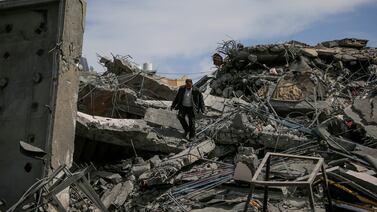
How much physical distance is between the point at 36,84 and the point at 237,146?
4.08 meters

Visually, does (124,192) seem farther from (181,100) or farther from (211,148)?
(181,100)

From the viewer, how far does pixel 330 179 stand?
6406 mm

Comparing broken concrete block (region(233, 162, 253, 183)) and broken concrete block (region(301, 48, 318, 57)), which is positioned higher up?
broken concrete block (region(301, 48, 318, 57))

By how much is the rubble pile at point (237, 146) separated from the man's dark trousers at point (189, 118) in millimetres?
218

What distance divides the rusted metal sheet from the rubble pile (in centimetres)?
94

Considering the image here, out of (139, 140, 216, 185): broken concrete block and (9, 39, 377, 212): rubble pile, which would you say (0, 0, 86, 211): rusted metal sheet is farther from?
(139, 140, 216, 185): broken concrete block

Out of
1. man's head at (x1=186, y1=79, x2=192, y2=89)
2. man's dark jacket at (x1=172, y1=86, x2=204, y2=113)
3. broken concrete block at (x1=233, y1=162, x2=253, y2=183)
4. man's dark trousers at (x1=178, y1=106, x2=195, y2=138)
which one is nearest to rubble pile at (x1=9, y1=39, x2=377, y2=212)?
broken concrete block at (x1=233, y1=162, x2=253, y2=183)

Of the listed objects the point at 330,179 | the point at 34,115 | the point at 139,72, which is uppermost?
the point at 139,72

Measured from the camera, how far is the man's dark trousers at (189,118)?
32.4 ft

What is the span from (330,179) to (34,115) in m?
Answer: 4.31

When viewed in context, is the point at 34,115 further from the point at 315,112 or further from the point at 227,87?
the point at 227,87

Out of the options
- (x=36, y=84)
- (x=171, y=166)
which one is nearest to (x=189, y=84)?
(x=171, y=166)

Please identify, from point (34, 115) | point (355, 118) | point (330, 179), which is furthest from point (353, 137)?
point (34, 115)

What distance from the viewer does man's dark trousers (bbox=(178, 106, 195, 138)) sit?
389 inches
